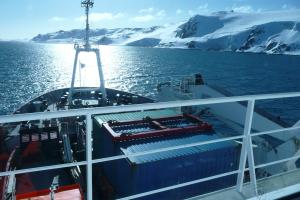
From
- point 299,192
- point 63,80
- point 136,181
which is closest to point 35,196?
point 136,181

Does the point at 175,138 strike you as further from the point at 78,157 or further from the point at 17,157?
the point at 17,157

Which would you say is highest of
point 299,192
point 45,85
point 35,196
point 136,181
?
point 299,192

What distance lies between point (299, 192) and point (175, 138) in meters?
9.70

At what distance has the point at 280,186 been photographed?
5.27 meters

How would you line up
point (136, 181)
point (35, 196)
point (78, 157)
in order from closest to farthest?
point (35, 196), point (136, 181), point (78, 157)

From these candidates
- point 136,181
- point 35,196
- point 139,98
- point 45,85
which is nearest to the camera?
point 35,196

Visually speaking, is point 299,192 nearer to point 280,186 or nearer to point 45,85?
point 280,186

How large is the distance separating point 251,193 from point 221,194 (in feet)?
1.56

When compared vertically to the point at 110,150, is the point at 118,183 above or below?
below

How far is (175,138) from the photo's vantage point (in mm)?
14820

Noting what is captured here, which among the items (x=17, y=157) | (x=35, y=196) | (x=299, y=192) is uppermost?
(x=299, y=192)

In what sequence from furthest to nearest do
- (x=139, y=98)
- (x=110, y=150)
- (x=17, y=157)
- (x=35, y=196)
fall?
(x=139, y=98)
(x=17, y=157)
(x=110, y=150)
(x=35, y=196)

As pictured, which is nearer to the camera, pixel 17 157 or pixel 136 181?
pixel 136 181

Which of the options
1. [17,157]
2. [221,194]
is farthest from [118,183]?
[221,194]
